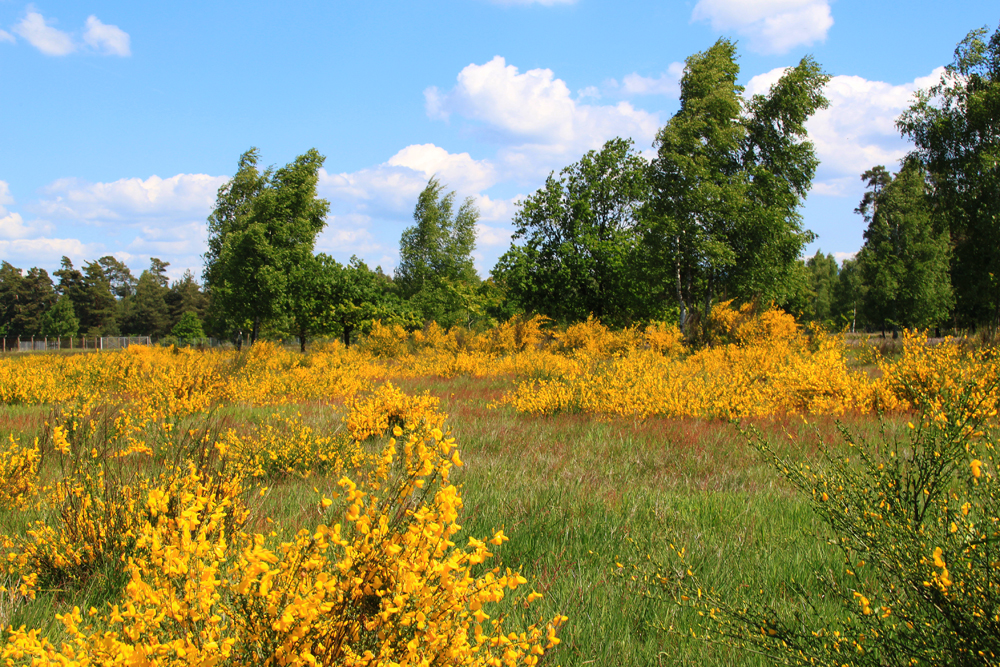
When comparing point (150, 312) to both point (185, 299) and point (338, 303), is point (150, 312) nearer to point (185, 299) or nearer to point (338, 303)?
point (185, 299)

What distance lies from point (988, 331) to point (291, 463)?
60.9 feet

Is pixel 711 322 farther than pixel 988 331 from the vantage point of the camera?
Yes

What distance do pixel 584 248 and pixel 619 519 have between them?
74.5 ft

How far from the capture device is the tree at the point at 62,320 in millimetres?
61375

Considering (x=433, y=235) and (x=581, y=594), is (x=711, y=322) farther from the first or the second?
(x=433, y=235)

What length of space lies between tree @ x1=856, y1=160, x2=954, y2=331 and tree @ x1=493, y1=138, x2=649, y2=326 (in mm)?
18336

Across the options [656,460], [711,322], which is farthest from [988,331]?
[656,460]

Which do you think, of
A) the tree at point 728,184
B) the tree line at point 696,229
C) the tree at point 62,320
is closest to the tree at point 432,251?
the tree line at point 696,229

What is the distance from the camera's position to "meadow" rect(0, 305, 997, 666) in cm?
149

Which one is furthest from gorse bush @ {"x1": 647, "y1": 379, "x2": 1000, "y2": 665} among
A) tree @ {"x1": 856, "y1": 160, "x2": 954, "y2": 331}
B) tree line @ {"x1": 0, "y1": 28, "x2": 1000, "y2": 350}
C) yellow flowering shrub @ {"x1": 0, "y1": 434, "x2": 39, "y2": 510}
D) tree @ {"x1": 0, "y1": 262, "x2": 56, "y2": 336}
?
tree @ {"x1": 0, "y1": 262, "x2": 56, "y2": 336}

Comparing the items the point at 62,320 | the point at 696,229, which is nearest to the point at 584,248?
the point at 696,229

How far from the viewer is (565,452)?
19.0 ft

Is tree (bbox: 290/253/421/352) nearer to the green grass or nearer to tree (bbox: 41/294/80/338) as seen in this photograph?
the green grass

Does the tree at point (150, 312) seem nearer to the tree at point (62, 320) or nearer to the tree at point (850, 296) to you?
the tree at point (62, 320)
